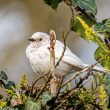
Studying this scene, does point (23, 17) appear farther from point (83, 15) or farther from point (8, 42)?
point (83, 15)

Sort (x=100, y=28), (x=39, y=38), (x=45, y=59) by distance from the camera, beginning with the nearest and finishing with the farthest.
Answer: (x=100, y=28)
(x=45, y=59)
(x=39, y=38)

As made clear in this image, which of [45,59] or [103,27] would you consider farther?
Answer: [45,59]

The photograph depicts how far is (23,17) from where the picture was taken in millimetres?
6621

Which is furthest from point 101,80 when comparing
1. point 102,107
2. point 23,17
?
point 23,17

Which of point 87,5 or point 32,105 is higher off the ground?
point 87,5

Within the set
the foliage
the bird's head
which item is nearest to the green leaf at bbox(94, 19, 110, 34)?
the foliage

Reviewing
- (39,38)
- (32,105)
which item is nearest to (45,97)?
(32,105)

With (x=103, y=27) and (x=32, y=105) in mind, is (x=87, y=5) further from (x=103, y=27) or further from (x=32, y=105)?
(x=32, y=105)

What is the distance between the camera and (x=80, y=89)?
5.18 feet

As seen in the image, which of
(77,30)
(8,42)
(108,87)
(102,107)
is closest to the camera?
(108,87)

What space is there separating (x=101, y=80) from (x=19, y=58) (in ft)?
14.2

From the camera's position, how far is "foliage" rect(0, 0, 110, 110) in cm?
142

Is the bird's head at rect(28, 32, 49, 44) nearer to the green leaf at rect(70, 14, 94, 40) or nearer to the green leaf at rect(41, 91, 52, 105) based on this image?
the green leaf at rect(70, 14, 94, 40)

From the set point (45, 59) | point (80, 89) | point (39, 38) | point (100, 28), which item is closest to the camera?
point (100, 28)
